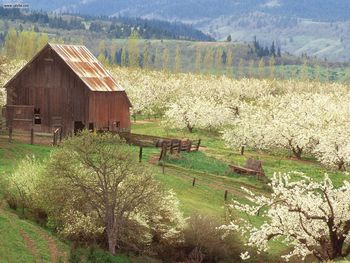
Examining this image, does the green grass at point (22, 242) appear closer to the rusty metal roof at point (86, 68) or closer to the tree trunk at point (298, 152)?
the rusty metal roof at point (86, 68)

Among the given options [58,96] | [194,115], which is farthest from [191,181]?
[194,115]

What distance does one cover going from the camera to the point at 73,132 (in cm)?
6306

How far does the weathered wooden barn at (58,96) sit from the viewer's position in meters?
64.1

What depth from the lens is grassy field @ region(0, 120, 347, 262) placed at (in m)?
34.3

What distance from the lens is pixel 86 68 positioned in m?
66.8

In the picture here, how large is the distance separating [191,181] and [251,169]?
24.1 feet

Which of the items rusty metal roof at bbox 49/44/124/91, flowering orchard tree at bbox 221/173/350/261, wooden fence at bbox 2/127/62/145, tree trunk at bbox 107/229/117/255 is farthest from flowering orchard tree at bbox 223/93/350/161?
flowering orchard tree at bbox 221/173/350/261

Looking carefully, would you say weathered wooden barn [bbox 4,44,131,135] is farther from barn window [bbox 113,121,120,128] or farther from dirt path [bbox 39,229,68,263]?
dirt path [bbox 39,229,68,263]

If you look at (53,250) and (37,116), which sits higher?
(37,116)

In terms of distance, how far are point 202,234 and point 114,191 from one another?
5.63 metres

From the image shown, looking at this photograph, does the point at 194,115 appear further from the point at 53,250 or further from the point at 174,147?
the point at 53,250

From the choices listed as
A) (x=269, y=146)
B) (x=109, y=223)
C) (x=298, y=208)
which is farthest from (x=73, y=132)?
(x=298, y=208)

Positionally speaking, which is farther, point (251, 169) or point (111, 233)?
point (251, 169)

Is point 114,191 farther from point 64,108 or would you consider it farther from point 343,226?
point 64,108
